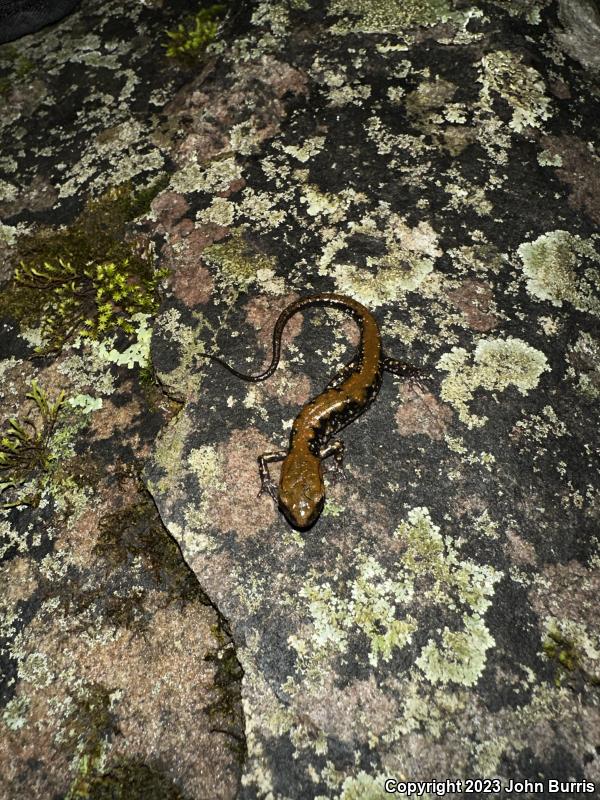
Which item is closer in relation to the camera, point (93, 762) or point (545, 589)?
point (93, 762)

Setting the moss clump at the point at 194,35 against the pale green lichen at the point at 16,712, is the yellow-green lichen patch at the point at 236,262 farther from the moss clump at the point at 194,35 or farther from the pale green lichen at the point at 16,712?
the pale green lichen at the point at 16,712

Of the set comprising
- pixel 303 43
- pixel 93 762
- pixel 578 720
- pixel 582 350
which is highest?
pixel 303 43

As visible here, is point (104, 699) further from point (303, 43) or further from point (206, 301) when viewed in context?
point (303, 43)

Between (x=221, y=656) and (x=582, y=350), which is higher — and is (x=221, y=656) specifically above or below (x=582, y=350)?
below

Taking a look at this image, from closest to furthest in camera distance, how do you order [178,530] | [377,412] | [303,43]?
1. [178,530]
2. [377,412]
3. [303,43]

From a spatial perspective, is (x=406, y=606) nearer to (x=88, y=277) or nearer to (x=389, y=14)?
(x=88, y=277)

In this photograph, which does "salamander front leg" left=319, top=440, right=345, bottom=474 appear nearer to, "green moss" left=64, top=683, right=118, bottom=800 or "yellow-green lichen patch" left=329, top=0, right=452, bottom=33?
"green moss" left=64, top=683, right=118, bottom=800

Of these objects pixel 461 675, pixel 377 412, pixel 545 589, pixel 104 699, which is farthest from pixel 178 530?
pixel 545 589

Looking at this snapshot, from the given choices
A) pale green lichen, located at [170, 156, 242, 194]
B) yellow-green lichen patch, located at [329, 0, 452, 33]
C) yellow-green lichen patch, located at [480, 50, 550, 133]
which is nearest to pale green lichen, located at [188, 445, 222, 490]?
pale green lichen, located at [170, 156, 242, 194]
